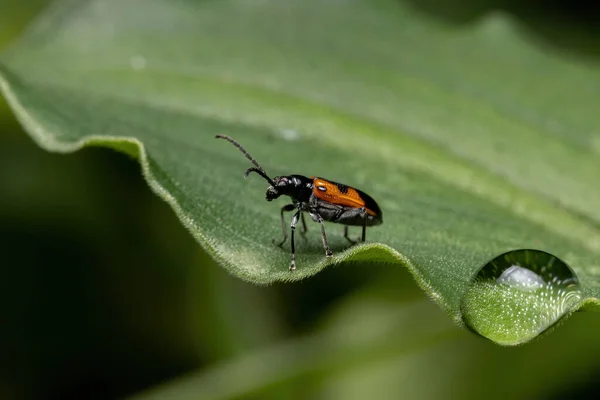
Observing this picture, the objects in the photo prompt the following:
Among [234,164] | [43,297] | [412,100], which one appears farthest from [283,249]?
[43,297]

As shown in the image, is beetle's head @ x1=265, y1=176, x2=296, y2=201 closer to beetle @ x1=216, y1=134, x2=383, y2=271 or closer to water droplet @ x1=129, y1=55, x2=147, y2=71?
beetle @ x1=216, y1=134, x2=383, y2=271

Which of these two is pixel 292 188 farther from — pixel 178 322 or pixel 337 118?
pixel 178 322

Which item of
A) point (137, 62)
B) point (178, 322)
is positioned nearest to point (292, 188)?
point (137, 62)

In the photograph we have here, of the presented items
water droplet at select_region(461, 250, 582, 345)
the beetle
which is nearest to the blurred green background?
the beetle

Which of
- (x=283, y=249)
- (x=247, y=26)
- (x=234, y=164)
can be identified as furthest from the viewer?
(x=247, y=26)

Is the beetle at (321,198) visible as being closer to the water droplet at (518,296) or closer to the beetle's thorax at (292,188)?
the beetle's thorax at (292,188)

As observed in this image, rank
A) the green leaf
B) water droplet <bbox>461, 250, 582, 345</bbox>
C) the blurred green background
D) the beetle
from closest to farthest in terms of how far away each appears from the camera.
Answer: water droplet <bbox>461, 250, 582, 345</bbox> → the green leaf → the beetle → the blurred green background

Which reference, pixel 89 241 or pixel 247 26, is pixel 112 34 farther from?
pixel 89 241
